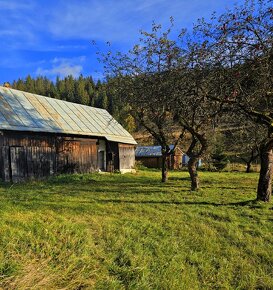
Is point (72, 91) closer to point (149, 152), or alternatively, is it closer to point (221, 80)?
point (149, 152)

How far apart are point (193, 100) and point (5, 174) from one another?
11048mm

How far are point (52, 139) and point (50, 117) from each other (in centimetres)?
185

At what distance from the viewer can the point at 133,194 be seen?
12.4m

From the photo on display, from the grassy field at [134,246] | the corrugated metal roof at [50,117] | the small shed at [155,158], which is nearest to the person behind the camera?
the grassy field at [134,246]

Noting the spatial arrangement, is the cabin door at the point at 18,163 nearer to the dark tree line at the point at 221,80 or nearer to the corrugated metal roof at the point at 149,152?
the dark tree line at the point at 221,80

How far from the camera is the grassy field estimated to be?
4.56 metres

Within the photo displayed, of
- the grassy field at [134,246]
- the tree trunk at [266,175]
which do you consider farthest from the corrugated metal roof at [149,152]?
the grassy field at [134,246]

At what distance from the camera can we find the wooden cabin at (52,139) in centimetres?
1634

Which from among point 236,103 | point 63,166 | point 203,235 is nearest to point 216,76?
point 236,103

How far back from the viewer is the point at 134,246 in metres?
5.96

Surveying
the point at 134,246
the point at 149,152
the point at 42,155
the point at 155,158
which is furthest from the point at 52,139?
the point at 149,152

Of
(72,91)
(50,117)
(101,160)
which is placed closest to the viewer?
(50,117)

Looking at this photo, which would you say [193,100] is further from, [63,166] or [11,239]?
[63,166]

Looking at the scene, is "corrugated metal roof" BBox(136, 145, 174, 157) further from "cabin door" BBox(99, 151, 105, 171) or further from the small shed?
"cabin door" BBox(99, 151, 105, 171)
